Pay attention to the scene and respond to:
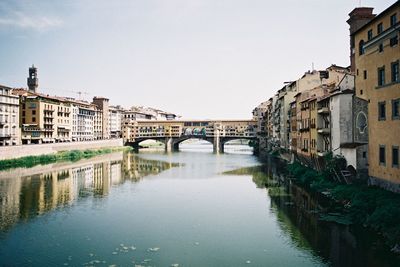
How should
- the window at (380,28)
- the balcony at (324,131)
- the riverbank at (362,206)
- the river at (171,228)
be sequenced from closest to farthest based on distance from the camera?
the river at (171,228) < the riverbank at (362,206) < the window at (380,28) < the balcony at (324,131)

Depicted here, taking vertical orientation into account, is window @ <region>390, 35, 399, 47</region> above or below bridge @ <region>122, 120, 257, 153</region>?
above

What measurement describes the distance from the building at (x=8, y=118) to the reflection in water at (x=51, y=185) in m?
13.8

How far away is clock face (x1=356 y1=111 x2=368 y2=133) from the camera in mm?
30328

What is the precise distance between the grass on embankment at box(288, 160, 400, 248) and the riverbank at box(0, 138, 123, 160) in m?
48.5

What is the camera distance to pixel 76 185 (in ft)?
138

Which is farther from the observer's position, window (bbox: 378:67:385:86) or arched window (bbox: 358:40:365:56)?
arched window (bbox: 358:40:365:56)

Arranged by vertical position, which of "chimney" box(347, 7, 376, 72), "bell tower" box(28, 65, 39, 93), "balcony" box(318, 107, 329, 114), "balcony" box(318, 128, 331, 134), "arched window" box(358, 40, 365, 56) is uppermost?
"bell tower" box(28, 65, 39, 93)

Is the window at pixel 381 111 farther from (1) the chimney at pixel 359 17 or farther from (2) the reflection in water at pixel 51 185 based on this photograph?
(2) the reflection in water at pixel 51 185

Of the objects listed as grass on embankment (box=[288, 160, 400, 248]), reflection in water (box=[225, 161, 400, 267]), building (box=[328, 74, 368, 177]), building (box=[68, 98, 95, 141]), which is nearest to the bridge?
Answer: building (box=[68, 98, 95, 141])

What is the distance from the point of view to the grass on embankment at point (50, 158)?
57.2 metres

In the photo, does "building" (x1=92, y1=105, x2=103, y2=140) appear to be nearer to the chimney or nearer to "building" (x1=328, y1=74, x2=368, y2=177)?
the chimney

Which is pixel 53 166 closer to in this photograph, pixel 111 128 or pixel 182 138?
pixel 182 138

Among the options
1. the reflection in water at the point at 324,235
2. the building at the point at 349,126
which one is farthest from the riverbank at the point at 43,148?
the building at the point at 349,126

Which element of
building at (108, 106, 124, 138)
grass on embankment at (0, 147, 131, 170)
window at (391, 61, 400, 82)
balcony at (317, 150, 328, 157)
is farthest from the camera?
building at (108, 106, 124, 138)
